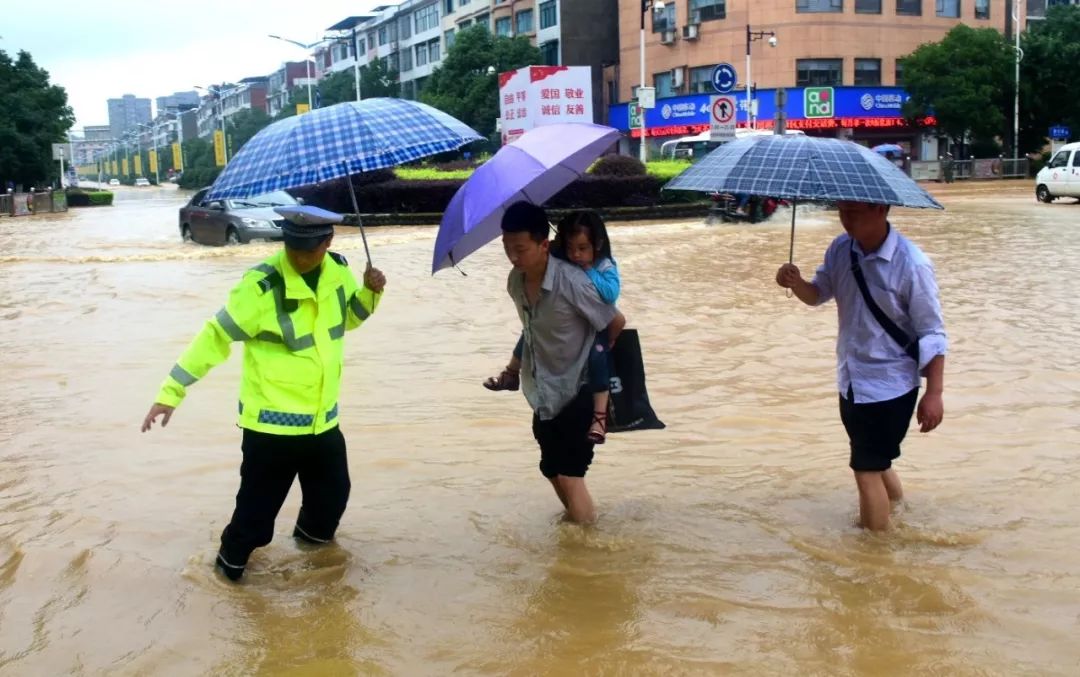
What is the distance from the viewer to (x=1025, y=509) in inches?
208

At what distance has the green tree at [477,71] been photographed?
188 feet

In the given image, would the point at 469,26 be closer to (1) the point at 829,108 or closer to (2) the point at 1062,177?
(1) the point at 829,108

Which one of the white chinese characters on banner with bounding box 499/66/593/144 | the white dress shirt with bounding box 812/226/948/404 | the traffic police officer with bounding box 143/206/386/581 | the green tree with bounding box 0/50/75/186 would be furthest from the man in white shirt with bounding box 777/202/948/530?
the green tree with bounding box 0/50/75/186

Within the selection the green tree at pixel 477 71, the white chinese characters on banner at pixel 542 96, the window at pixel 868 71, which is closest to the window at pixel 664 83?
the green tree at pixel 477 71

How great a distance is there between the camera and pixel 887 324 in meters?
4.35

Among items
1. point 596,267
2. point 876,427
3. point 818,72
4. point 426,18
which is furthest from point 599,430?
point 426,18

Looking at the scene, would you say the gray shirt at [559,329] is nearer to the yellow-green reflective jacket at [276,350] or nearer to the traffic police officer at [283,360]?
the traffic police officer at [283,360]

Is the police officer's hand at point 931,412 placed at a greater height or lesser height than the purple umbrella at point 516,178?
lesser

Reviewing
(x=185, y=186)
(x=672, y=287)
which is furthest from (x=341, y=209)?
(x=185, y=186)

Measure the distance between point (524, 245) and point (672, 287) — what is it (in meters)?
9.52

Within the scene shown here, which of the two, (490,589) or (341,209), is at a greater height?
(341,209)

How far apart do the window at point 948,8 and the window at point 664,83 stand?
1282 centimetres

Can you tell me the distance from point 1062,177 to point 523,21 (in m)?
42.9

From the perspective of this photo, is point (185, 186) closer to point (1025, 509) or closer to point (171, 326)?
point (171, 326)
